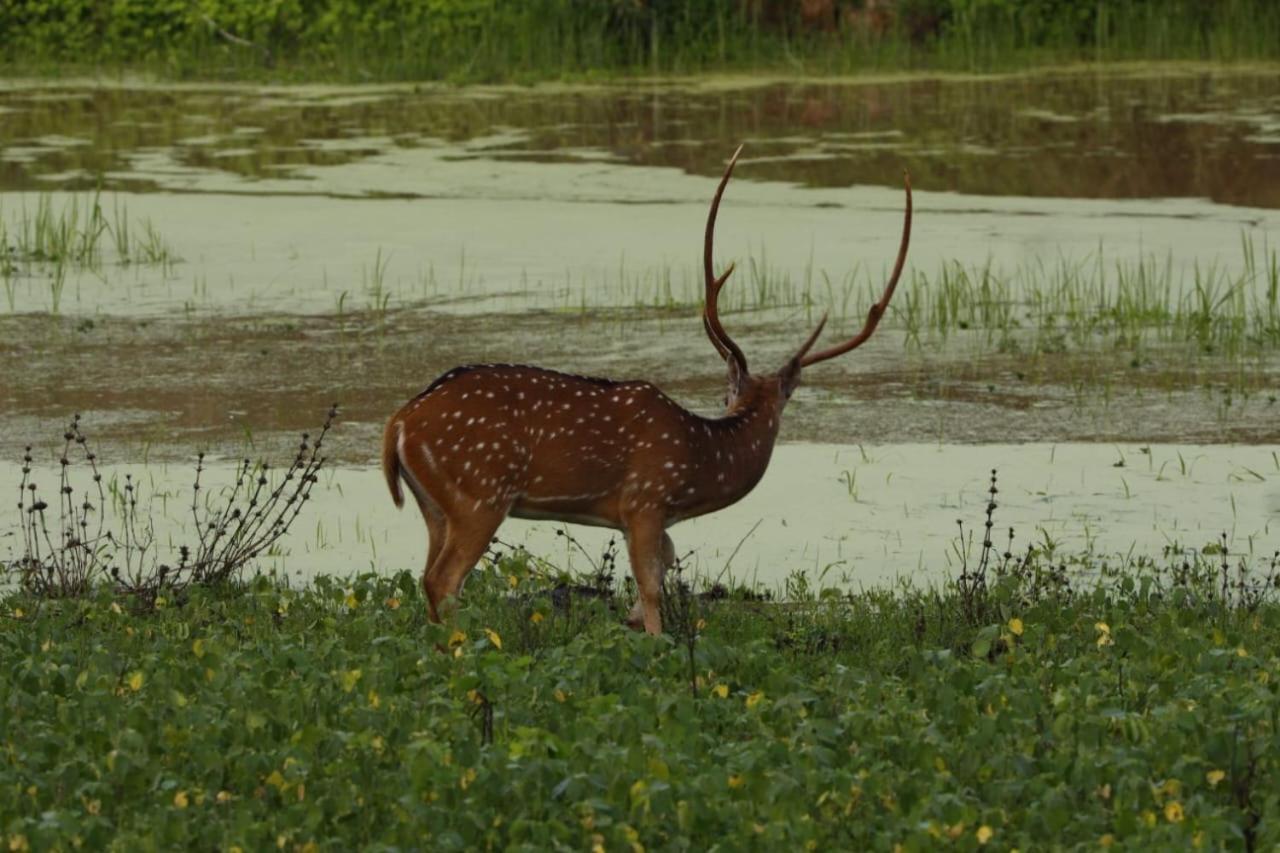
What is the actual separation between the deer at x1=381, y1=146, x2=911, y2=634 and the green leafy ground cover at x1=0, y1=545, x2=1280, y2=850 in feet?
0.78

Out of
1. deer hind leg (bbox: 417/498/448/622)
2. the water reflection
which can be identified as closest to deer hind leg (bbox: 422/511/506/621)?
deer hind leg (bbox: 417/498/448/622)

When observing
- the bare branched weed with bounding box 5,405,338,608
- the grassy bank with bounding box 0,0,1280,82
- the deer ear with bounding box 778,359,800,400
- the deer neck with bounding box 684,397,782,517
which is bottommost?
the bare branched weed with bounding box 5,405,338,608

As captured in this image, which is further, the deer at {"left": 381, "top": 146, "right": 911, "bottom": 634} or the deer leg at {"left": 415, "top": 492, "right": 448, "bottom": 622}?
the deer leg at {"left": 415, "top": 492, "right": 448, "bottom": 622}

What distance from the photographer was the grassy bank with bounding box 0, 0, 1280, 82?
25203mm

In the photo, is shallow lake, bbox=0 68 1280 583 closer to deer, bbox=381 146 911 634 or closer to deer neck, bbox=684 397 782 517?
deer neck, bbox=684 397 782 517

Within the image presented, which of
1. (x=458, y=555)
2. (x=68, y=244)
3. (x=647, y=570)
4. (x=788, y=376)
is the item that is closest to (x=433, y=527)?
(x=458, y=555)

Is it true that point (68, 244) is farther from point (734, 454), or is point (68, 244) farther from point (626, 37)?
point (626, 37)

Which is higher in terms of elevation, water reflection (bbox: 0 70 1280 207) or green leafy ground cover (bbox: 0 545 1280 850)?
water reflection (bbox: 0 70 1280 207)

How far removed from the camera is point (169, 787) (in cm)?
548

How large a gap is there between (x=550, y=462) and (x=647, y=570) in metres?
0.43

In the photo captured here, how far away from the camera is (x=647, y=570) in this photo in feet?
24.2

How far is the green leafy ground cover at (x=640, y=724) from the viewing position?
535 centimetres

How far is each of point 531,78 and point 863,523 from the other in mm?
15583

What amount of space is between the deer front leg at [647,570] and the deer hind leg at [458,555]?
1.40ft
